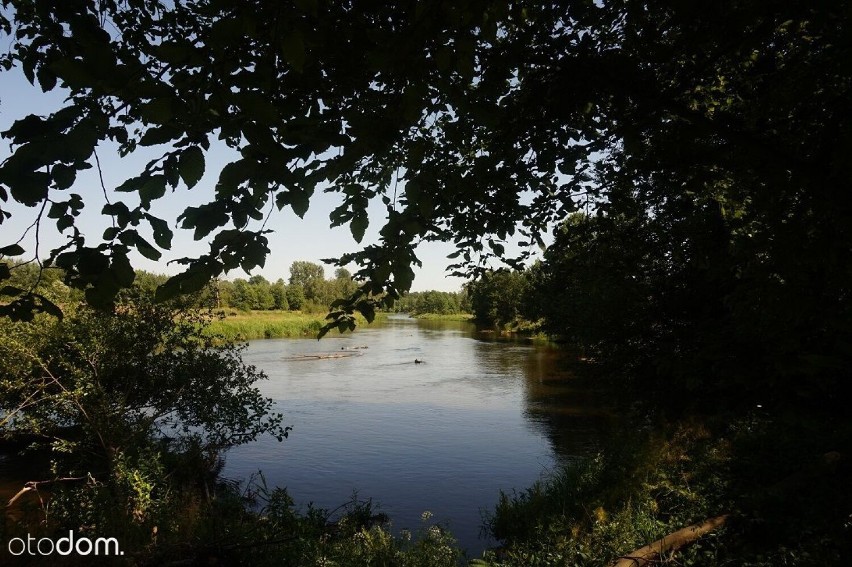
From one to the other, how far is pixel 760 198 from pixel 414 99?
8.00 feet

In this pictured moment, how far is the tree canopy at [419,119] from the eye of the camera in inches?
66.2

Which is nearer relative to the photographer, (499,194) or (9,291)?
(9,291)

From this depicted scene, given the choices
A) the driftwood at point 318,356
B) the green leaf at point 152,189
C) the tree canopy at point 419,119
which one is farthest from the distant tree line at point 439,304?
the green leaf at point 152,189

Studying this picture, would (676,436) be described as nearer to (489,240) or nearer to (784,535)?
(784,535)

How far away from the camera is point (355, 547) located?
7926 mm

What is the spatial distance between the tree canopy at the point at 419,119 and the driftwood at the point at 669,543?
4458 mm

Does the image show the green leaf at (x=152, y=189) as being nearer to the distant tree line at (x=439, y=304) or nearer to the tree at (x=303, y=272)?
the distant tree line at (x=439, y=304)

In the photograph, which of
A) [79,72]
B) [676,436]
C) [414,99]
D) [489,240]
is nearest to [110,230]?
[79,72]

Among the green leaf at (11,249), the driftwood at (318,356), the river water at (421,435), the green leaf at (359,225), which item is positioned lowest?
the river water at (421,435)

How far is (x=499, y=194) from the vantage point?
4.48 meters

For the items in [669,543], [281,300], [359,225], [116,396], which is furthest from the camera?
[281,300]

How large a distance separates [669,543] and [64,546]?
30.3ft

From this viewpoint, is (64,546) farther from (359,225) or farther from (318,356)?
(318,356)

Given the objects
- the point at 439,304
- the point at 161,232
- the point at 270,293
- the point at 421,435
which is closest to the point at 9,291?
the point at 161,232
